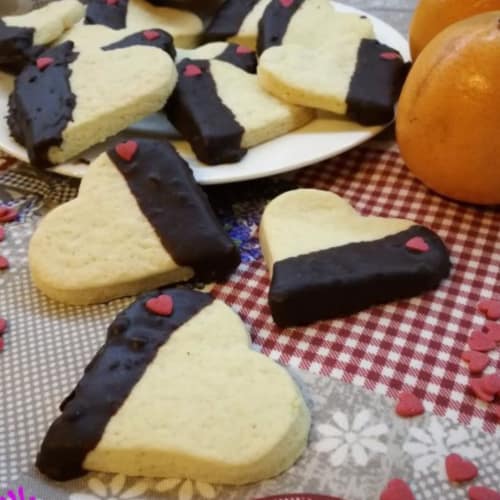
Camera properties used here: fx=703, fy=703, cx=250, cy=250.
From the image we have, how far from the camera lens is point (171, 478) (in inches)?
29.4

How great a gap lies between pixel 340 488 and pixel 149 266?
1.25 ft

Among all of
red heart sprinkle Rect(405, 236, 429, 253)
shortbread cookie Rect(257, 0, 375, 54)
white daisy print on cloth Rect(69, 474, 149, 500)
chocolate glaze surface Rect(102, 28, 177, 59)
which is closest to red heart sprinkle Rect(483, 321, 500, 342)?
red heart sprinkle Rect(405, 236, 429, 253)

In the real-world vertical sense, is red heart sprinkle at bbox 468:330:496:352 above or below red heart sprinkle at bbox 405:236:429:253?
below

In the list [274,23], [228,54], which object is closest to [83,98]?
[228,54]

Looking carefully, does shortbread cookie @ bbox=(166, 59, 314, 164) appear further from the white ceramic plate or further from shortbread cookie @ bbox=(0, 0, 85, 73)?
shortbread cookie @ bbox=(0, 0, 85, 73)

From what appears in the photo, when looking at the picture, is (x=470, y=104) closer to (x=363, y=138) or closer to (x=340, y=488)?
(x=363, y=138)

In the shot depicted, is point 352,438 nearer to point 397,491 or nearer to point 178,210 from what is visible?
point 397,491

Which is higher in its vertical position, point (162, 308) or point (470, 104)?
point (470, 104)

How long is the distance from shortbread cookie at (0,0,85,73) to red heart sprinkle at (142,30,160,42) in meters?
0.19

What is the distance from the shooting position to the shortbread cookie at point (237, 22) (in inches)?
54.6

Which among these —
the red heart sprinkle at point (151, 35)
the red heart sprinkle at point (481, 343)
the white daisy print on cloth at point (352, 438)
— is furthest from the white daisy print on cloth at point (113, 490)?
the red heart sprinkle at point (151, 35)

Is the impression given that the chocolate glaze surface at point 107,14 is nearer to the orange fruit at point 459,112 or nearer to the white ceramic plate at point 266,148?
the white ceramic plate at point 266,148

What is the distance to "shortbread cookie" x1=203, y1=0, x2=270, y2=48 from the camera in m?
1.39

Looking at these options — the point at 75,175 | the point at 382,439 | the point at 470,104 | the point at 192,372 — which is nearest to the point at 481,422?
the point at 382,439
